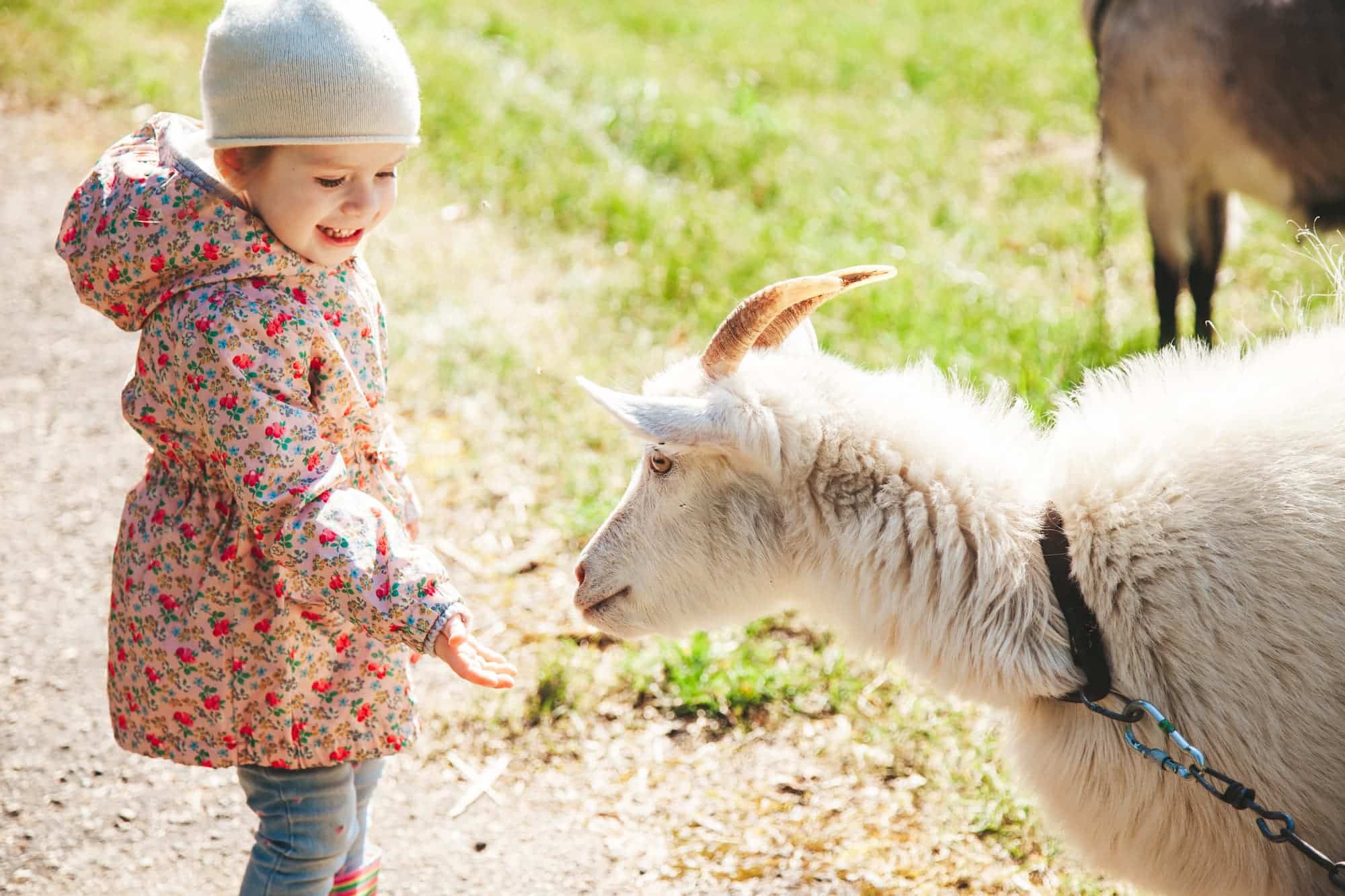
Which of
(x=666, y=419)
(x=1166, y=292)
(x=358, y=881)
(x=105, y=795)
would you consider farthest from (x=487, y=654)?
(x=1166, y=292)

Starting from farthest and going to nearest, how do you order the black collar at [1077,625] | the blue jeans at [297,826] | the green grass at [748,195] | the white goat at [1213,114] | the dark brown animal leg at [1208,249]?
the dark brown animal leg at [1208,249], the white goat at [1213,114], the green grass at [748,195], the blue jeans at [297,826], the black collar at [1077,625]

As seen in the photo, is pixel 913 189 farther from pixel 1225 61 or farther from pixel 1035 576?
pixel 1035 576

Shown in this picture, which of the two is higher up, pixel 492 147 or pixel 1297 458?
pixel 1297 458

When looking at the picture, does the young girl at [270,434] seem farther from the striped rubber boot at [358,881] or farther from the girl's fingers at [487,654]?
the striped rubber boot at [358,881]

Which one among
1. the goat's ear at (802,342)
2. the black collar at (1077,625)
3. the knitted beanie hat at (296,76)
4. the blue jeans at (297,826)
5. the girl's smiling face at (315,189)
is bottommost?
the blue jeans at (297,826)

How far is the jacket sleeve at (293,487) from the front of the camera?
226cm

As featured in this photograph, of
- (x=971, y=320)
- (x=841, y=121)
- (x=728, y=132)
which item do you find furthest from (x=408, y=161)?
(x=971, y=320)

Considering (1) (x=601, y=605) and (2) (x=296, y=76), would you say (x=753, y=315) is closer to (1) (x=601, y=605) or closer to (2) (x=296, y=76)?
(1) (x=601, y=605)

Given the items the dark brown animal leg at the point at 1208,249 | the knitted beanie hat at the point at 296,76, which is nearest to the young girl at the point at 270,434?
the knitted beanie hat at the point at 296,76

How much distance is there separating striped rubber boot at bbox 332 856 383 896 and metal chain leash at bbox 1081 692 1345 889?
1.69 m

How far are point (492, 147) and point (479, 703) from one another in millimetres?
4837

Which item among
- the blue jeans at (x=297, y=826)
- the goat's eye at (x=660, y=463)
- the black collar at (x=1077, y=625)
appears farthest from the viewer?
the goat's eye at (x=660, y=463)

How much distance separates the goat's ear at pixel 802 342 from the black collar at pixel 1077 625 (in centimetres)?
70

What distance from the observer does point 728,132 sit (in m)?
7.87
